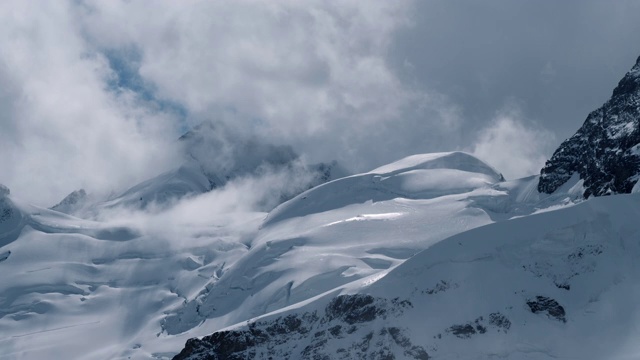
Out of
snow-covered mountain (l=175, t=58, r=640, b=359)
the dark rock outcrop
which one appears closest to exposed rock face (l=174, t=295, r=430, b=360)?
snow-covered mountain (l=175, t=58, r=640, b=359)

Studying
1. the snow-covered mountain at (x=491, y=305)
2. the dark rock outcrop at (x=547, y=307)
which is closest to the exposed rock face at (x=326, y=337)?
the snow-covered mountain at (x=491, y=305)

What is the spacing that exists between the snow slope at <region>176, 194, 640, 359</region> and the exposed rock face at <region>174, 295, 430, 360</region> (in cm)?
17

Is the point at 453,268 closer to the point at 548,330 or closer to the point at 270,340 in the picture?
the point at 548,330

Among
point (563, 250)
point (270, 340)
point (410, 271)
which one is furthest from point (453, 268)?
point (270, 340)

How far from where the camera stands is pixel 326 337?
146m

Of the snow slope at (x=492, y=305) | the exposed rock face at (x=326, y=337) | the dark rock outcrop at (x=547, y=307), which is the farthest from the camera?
the dark rock outcrop at (x=547, y=307)

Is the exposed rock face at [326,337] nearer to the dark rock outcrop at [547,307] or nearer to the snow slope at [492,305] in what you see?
the snow slope at [492,305]

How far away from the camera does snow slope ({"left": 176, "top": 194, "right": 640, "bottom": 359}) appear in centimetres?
13950

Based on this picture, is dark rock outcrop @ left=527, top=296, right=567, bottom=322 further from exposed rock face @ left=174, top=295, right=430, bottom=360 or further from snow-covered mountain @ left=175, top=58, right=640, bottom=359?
exposed rock face @ left=174, top=295, right=430, bottom=360

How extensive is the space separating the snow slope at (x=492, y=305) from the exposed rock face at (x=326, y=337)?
0.17 m

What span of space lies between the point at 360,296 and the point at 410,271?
8066 millimetres

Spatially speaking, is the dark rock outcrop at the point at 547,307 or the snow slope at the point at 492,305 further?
the dark rock outcrop at the point at 547,307

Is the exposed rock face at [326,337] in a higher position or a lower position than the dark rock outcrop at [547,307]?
higher

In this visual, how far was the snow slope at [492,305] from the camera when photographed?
140 metres
